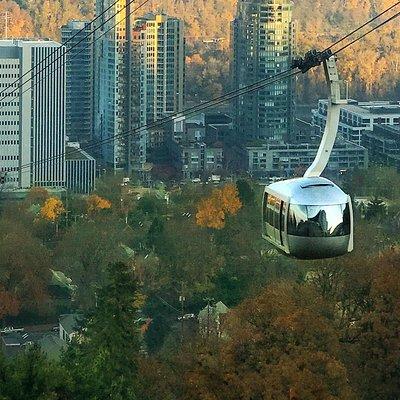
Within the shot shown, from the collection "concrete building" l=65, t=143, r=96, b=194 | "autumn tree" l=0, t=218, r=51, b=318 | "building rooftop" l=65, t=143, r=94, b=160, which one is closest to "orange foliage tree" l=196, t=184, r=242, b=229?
"autumn tree" l=0, t=218, r=51, b=318

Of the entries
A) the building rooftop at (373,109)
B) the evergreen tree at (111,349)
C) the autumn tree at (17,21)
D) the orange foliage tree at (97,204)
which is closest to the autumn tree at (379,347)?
the evergreen tree at (111,349)

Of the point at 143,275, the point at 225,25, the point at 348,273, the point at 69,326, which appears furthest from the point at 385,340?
the point at 225,25

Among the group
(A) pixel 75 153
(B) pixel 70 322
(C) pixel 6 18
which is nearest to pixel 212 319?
(B) pixel 70 322

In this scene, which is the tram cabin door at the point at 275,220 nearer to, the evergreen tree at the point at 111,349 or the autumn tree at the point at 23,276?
the evergreen tree at the point at 111,349

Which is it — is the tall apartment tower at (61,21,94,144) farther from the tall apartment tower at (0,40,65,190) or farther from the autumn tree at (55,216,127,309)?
the autumn tree at (55,216,127,309)

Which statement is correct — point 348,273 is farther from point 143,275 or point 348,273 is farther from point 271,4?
point 271,4
